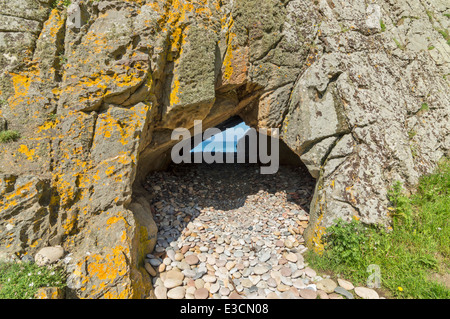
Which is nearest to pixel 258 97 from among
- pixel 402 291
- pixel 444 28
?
pixel 402 291

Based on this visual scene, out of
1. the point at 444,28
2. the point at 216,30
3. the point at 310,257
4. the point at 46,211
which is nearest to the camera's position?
the point at 46,211

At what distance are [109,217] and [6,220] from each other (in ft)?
4.20

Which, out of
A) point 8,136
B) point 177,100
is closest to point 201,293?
point 177,100

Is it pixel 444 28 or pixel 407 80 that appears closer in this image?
pixel 407 80

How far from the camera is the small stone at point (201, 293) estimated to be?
3.58 meters

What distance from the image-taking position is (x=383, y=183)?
451 cm

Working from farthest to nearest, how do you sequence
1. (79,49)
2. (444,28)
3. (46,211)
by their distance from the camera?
(444,28) < (79,49) < (46,211)

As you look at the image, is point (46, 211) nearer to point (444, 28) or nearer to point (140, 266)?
point (140, 266)

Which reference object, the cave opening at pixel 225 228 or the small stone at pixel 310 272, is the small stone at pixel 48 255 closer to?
the cave opening at pixel 225 228

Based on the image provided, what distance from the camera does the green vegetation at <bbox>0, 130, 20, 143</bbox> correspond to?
3.23 metres

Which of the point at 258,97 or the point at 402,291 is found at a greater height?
the point at 258,97

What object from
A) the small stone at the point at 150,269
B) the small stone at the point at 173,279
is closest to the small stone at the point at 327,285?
the small stone at the point at 173,279

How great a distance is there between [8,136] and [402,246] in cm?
696

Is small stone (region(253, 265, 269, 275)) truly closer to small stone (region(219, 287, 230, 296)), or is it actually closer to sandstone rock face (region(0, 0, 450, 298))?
small stone (region(219, 287, 230, 296))
